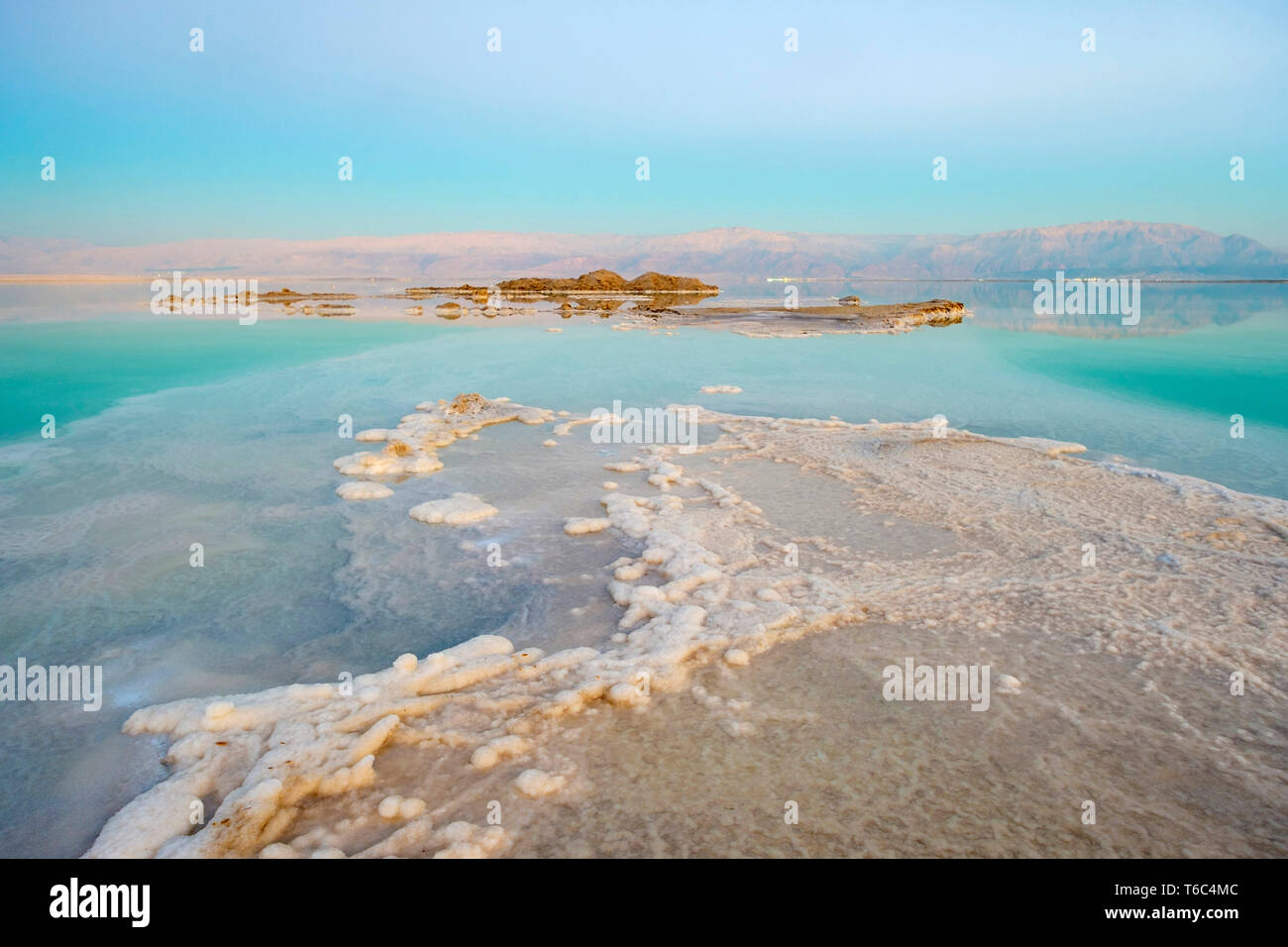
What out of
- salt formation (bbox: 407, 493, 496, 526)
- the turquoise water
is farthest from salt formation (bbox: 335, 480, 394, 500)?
salt formation (bbox: 407, 493, 496, 526)

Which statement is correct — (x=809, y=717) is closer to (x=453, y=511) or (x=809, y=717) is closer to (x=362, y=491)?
(x=453, y=511)

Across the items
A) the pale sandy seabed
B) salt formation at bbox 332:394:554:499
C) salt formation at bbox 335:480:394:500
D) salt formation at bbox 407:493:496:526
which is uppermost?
salt formation at bbox 332:394:554:499

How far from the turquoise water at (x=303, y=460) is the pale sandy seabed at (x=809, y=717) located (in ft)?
1.62

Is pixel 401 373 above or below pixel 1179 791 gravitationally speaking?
above

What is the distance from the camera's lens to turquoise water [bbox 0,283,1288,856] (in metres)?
4.51

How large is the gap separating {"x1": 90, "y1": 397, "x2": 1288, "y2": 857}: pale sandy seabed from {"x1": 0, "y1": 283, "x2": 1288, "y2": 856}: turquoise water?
50 cm

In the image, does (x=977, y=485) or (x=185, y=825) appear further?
(x=977, y=485)

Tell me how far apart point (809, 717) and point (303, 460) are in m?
7.69

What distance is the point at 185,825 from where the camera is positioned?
123 inches

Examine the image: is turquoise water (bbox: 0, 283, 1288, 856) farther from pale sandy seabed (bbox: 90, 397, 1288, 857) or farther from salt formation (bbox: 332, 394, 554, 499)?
pale sandy seabed (bbox: 90, 397, 1288, 857)
